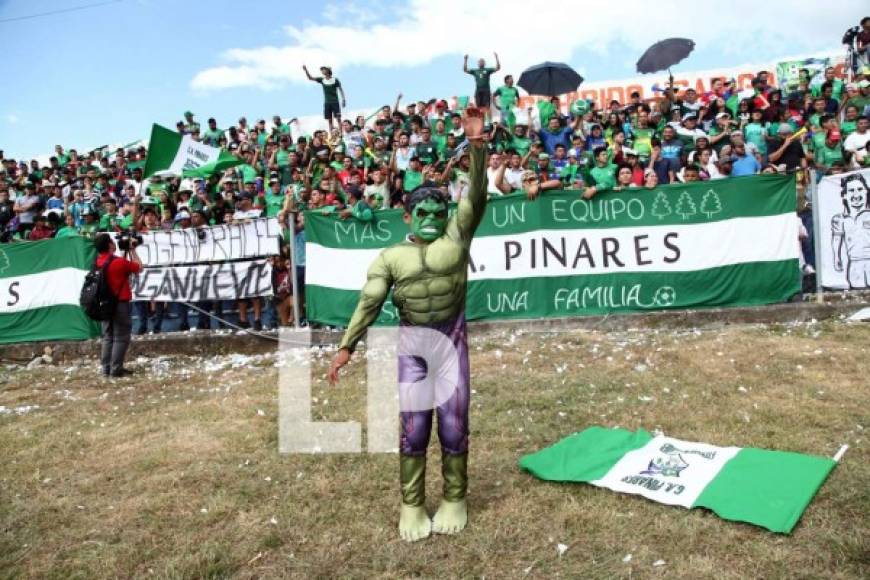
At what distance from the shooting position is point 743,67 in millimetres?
17391

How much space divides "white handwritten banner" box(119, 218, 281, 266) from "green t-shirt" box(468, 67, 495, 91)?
22.4 ft

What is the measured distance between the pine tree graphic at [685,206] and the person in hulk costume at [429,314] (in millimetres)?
5723

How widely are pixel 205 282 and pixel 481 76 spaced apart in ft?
25.7

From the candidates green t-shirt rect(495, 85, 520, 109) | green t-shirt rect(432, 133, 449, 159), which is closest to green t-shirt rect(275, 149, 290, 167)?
green t-shirt rect(432, 133, 449, 159)

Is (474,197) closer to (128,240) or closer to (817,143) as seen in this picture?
(128,240)

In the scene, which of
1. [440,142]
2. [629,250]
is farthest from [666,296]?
[440,142]

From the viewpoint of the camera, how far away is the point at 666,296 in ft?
29.8

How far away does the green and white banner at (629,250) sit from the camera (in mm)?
8836

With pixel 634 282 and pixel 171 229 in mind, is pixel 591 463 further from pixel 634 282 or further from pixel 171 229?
pixel 171 229

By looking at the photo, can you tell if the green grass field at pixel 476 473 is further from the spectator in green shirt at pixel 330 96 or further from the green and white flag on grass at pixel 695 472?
the spectator in green shirt at pixel 330 96

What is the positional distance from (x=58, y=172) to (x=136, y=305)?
10828 millimetres

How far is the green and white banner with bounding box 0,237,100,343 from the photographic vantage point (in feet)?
36.0

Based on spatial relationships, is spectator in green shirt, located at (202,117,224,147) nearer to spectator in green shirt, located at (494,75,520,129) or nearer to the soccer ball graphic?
spectator in green shirt, located at (494,75,520,129)

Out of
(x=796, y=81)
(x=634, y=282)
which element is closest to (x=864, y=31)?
(x=796, y=81)
